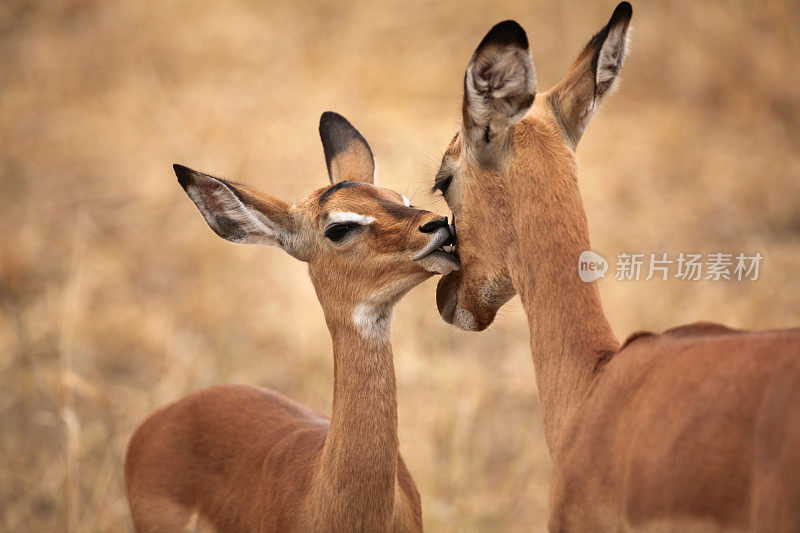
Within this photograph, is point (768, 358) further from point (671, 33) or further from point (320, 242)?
point (671, 33)

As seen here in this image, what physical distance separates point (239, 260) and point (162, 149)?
7.37 ft

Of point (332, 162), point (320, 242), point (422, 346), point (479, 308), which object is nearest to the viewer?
point (479, 308)

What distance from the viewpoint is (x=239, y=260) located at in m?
10.2

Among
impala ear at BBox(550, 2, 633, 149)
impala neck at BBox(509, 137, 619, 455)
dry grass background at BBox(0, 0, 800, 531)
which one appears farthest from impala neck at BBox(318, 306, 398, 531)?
dry grass background at BBox(0, 0, 800, 531)

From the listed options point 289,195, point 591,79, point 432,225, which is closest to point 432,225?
point 432,225

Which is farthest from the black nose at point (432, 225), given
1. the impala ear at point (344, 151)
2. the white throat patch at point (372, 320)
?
the impala ear at point (344, 151)

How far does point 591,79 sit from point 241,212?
156 cm

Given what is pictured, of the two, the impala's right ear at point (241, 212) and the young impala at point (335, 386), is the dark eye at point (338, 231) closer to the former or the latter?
the young impala at point (335, 386)

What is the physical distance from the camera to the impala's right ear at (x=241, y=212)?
3.83 meters

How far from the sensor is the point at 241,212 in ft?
12.8

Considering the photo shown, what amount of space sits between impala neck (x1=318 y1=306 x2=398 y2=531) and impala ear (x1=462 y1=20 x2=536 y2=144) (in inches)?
38.5

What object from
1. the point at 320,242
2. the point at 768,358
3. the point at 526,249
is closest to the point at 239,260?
the point at 320,242

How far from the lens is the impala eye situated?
3.77 metres

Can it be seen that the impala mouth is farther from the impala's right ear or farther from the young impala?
the impala's right ear
